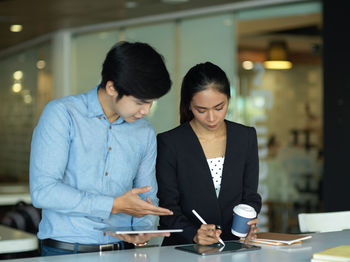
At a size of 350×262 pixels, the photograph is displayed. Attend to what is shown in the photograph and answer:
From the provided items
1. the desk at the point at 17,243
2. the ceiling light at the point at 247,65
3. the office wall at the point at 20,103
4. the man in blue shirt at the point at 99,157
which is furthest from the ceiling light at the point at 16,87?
Result: the man in blue shirt at the point at 99,157

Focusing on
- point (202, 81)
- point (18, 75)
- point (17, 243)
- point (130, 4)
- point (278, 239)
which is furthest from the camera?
point (18, 75)

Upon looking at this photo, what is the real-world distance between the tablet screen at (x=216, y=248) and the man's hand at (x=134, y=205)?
21 centimetres

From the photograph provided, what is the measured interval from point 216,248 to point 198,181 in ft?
1.73

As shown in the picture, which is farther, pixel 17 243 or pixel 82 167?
pixel 17 243

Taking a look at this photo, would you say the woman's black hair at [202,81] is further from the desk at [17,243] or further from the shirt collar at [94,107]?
the desk at [17,243]

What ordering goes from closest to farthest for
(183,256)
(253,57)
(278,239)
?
(183,256)
(278,239)
(253,57)

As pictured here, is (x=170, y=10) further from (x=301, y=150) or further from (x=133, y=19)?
(x=301, y=150)

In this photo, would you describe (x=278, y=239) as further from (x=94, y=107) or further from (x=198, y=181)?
(x=94, y=107)

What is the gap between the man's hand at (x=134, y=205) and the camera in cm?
219

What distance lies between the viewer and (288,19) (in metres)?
6.64

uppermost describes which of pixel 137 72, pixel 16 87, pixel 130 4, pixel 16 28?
pixel 16 28

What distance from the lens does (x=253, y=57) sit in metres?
6.94

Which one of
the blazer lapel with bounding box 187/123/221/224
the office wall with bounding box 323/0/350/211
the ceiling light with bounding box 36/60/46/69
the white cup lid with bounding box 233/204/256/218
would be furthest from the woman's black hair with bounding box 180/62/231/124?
the ceiling light with bounding box 36/60/46/69

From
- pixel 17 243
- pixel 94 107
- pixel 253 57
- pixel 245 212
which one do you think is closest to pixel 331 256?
pixel 245 212
